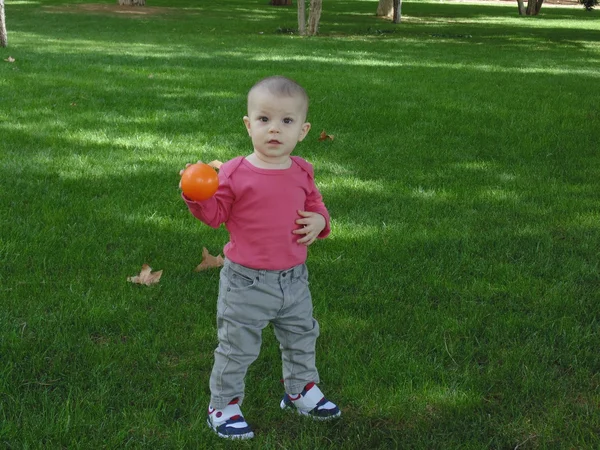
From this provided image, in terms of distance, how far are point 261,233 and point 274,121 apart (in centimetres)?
38

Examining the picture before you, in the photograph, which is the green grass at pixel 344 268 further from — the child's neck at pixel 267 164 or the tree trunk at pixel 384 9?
the tree trunk at pixel 384 9

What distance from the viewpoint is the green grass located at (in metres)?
2.70

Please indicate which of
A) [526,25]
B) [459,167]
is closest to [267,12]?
[526,25]

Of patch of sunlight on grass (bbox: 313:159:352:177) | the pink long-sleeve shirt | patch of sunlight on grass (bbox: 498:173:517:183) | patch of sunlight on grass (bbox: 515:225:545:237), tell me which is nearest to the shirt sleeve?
the pink long-sleeve shirt

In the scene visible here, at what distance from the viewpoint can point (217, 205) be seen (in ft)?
8.02

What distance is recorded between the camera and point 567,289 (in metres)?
3.81

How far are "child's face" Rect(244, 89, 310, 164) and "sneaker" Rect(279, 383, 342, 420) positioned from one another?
0.87 meters

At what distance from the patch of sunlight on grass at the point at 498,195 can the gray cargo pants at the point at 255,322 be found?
292 cm

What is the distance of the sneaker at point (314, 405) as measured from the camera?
2.70 m

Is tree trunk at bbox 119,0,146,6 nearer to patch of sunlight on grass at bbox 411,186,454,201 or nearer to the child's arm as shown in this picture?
patch of sunlight on grass at bbox 411,186,454,201

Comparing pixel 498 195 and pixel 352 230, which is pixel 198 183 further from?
pixel 498 195

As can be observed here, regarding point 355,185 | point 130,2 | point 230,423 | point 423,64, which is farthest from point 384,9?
point 230,423

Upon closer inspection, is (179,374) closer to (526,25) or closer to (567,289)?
(567,289)

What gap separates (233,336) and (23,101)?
19.9ft
